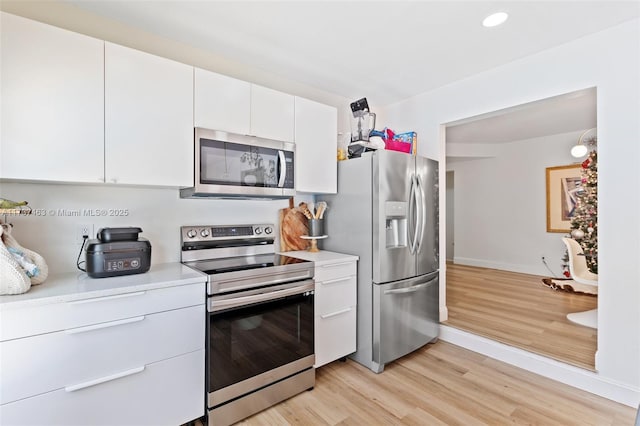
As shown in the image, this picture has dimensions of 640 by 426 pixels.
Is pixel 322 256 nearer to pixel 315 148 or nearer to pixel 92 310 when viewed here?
Result: pixel 315 148

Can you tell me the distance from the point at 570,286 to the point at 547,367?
9.72 feet

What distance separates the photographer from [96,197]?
1.93 m

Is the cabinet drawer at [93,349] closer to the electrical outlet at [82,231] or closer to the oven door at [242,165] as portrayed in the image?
the electrical outlet at [82,231]

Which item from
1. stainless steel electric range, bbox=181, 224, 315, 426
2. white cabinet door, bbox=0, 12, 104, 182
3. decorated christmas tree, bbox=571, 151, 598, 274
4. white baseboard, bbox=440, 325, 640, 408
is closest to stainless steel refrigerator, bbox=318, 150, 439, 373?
white baseboard, bbox=440, 325, 640, 408

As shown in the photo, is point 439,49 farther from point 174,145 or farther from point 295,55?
point 174,145

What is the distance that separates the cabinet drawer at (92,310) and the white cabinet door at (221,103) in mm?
1060

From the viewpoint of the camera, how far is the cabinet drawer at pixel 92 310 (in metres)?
1.27

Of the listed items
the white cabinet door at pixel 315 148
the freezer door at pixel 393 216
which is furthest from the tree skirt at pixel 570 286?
the white cabinet door at pixel 315 148

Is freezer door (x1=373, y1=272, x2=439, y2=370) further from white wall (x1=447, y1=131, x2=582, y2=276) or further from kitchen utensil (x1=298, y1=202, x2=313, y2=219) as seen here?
white wall (x1=447, y1=131, x2=582, y2=276)

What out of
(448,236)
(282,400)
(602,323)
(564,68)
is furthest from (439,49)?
(448,236)

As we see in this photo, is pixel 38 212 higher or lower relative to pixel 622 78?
lower

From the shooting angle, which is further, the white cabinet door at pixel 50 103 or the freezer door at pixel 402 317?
the freezer door at pixel 402 317

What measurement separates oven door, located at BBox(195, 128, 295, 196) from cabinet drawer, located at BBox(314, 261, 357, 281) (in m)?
0.63

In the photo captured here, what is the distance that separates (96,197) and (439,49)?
261cm
